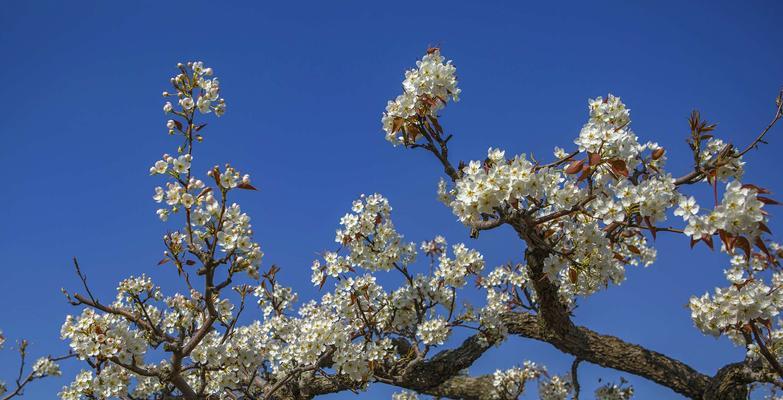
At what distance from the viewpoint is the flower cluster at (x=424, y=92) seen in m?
4.89

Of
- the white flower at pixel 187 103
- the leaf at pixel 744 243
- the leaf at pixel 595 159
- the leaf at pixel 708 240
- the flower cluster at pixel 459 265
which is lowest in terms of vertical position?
the leaf at pixel 744 243

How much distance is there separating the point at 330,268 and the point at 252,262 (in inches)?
72.9

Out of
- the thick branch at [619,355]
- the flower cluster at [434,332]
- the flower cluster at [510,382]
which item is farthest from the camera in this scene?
the flower cluster at [510,382]

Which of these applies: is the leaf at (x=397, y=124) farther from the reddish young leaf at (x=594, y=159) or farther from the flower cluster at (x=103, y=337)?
the flower cluster at (x=103, y=337)

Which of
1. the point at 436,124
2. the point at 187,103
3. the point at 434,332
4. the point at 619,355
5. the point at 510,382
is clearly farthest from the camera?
the point at 510,382

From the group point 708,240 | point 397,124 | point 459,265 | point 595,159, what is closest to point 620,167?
point 595,159

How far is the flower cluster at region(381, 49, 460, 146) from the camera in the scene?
489cm

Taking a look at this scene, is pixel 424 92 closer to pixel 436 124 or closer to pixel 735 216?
pixel 436 124

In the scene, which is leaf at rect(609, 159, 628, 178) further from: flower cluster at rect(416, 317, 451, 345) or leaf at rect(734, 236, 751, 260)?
flower cluster at rect(416, 317, 451, 345)

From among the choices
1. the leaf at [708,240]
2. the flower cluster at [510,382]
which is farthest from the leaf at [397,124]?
the flower cluster at [510,382]

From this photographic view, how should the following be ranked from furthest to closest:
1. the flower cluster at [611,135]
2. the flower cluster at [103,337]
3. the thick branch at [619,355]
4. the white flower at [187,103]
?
the thick branch at [619,355] → the flower cluster at [103,337] → the white flower at [187,103] → the flower cluster at [611,135]

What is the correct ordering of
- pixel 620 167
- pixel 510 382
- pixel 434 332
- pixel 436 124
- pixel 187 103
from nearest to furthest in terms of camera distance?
pixel 620 167
pixel 187 103
pixel 436 124
pixel 434 332
pixel 510 382

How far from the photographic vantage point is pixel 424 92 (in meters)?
4.93

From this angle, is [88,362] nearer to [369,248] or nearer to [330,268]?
[330,268]
